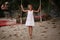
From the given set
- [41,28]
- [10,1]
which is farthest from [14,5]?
[41,28]

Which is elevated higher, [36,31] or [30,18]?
[30,18]

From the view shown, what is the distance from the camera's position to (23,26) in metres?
1.75

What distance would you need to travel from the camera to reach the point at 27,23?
170 centimetres

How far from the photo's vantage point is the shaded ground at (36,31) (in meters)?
1.70

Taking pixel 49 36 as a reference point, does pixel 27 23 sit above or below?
above

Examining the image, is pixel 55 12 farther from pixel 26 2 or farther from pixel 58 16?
pixel 26 2

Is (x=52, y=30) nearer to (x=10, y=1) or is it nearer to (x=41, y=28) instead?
(x=41, y=28)

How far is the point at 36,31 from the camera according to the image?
1742mm

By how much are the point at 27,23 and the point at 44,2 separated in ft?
0.86

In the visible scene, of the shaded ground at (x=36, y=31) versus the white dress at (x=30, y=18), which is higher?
the white dress at (x=30, y=18)

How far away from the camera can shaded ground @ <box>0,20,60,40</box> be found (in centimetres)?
170

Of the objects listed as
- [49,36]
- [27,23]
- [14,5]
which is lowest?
[49,36]

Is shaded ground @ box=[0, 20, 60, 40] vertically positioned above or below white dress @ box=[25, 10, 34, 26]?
below

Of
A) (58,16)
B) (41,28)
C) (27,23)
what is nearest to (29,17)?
(27,23)
